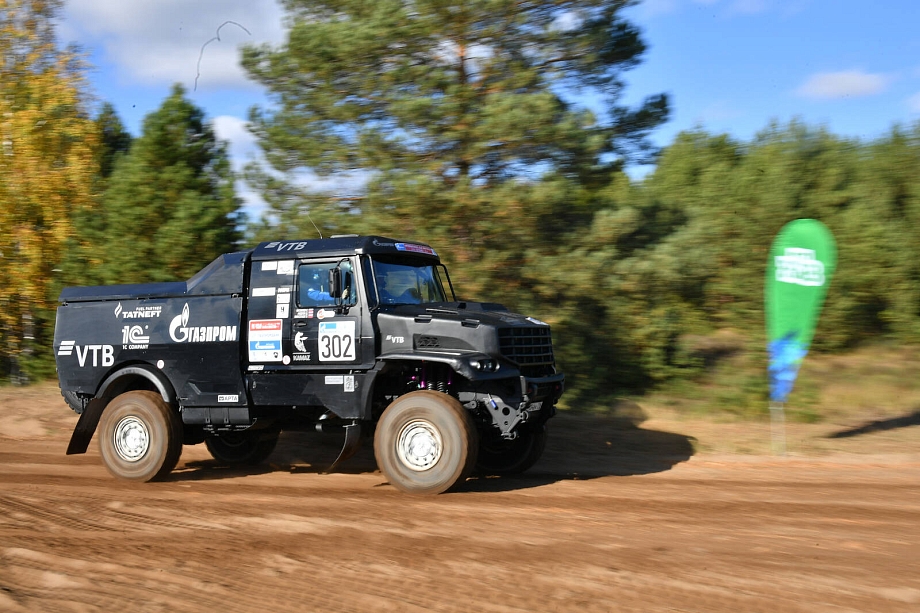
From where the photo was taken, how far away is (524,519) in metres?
7.15

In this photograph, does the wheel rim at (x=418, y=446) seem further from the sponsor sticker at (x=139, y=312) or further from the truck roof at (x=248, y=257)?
the sponsor sticker at (x=139, y=312)

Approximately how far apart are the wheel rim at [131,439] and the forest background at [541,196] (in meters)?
5.73

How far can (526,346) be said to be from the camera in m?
8.87

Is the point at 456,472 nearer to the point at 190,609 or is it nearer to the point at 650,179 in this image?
the point at 190,609

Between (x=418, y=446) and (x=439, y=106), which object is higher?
(x=439, y=106)

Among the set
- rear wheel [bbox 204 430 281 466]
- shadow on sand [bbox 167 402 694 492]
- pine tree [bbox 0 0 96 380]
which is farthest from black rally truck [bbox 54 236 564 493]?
pine tree [bbox 0 0 96 380]

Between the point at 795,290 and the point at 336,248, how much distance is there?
603cm

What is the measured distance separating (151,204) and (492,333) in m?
12.5

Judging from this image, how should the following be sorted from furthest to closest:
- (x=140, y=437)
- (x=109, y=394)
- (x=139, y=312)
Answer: (x=109, y=394), (x=139, y=312), (x=140, y=437)

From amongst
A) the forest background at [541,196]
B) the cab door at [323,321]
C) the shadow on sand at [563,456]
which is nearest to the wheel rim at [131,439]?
the shadow on sand at [563,456]

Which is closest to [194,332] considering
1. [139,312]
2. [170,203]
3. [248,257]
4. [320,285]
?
[139,312]

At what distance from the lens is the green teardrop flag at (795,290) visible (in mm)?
10828

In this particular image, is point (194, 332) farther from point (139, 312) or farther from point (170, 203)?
point (170, 203)

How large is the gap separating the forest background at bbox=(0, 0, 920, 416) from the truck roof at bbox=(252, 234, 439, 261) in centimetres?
461
